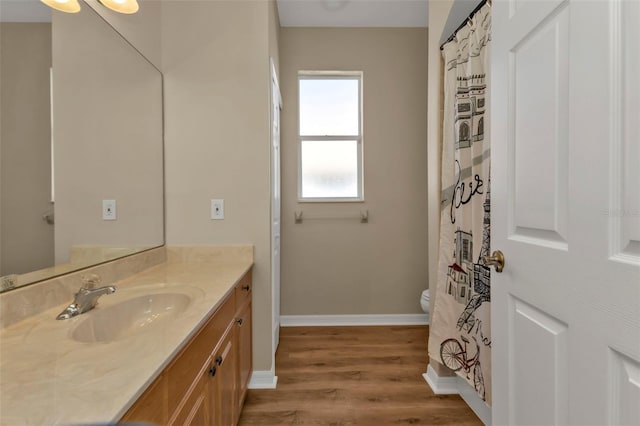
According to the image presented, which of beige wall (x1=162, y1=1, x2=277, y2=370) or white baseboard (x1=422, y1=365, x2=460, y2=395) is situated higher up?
beige wall (x1=162, y1=1, x2=277, y2=370)

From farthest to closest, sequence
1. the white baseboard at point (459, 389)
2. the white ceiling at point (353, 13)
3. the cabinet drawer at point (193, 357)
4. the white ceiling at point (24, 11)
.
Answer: the white ceiling at point (353, 13) → the white baseboard at point (459, 389) → the white ceiling at point (24, 11) → the cabinet drawer at point (193, 357)

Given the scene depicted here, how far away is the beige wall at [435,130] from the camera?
6.17 ft

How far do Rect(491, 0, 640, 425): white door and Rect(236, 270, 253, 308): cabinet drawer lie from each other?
1165mm

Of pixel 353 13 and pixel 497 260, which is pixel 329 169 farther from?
pixel 497 260

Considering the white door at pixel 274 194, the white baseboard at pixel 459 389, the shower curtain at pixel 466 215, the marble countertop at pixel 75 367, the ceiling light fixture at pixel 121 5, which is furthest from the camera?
the white door at pixel 274 194

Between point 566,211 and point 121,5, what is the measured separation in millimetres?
1950

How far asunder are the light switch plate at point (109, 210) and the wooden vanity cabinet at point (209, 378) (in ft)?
2.26

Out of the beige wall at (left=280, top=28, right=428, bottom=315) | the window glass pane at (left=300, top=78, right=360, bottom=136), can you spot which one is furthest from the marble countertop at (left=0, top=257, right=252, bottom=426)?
the window glass pane at (left=300, top=78, right=360, bottom=136)

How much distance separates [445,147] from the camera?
1810 mm

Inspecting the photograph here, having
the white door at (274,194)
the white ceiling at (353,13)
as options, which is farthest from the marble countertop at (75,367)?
the white ceiling at (353,13)

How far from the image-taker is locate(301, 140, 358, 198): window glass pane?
2963 millimetres

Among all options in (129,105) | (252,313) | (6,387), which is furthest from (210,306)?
(129,105)

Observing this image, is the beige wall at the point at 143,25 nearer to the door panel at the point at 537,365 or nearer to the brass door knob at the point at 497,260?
the brass door knob at the point at 497,260

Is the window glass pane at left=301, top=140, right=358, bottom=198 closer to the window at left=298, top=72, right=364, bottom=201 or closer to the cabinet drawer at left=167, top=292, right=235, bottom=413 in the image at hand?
the window at left=298, top=72, right=364, bottom=201
